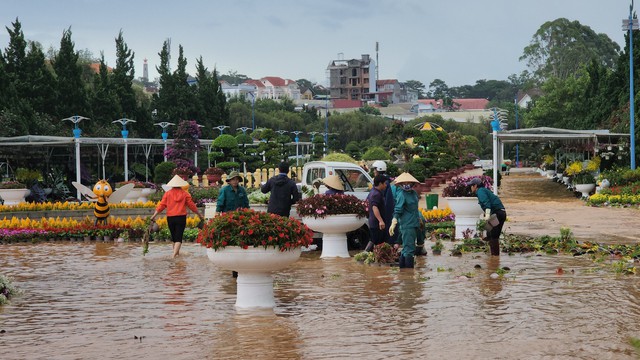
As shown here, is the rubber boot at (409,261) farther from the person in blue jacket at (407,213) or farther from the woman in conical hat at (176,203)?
the woman in conical hat at (176,203)

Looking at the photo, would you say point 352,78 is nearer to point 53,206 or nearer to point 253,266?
point 53,206

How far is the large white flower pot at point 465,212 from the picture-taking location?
722 inches

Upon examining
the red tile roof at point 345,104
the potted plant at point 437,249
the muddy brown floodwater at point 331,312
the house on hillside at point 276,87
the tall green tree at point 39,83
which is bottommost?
the muddy brown floodwater at point 331,312

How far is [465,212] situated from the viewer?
738 inches

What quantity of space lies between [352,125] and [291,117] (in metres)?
7.15

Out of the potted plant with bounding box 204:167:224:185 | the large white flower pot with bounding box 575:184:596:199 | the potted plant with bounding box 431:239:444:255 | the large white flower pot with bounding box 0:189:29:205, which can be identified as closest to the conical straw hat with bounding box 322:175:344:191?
the potted plant with bounding box 431:239:444:255

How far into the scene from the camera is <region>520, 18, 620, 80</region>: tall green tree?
303ft

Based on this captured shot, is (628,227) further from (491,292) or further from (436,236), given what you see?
(491,292)

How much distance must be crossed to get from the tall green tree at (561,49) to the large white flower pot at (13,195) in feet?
227

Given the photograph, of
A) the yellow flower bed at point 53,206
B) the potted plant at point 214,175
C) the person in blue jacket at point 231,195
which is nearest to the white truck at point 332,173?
the person in blue jacket at point 231,195

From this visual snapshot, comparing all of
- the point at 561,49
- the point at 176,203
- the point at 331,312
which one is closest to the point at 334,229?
the point at 176,203

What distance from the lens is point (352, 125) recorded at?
4028 inches

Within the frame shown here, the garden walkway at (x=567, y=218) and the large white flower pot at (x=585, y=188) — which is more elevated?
the large white flower pot at (x=585, y=188)

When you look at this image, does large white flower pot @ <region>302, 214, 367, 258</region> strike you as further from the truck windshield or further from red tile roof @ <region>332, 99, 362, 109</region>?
red tile roof @ <region>332, 99, 362, 109</region>
